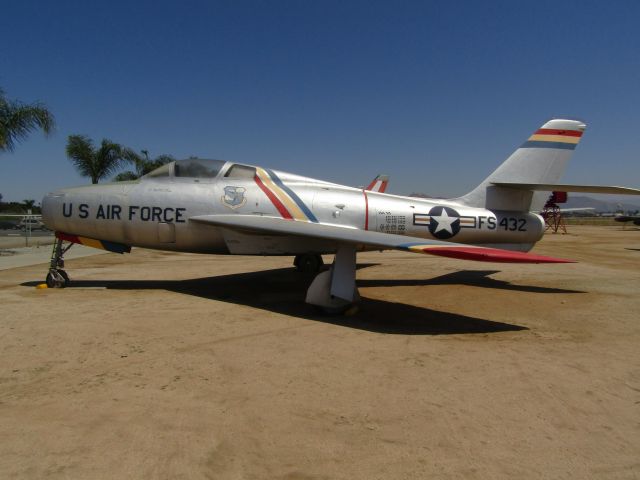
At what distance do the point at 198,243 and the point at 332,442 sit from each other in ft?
19.9

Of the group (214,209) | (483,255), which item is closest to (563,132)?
(483,255)

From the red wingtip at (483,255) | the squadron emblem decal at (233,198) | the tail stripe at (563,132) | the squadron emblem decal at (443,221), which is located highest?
the tail stripe at (563,132)

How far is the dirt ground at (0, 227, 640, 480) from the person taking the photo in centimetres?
259

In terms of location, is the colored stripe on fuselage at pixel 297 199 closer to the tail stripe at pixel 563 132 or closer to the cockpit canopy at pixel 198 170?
the cockpit canopy at pixel 198 170

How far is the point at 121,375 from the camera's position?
3.84 meters

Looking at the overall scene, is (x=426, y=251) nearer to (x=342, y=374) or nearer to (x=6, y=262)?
(x=342, y=374)

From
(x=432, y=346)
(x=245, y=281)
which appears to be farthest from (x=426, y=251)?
(x=245, y=281)

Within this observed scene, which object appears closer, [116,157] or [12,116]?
[12,116]

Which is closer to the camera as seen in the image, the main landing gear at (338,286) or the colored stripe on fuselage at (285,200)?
the main landing gear at (338,286)

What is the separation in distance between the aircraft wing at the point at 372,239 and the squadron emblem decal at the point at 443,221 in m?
2.36

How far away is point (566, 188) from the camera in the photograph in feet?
27.9

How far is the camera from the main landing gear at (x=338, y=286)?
6316 mm

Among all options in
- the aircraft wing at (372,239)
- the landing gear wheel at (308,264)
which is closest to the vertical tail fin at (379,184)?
the landing gear wheel at (308,264)

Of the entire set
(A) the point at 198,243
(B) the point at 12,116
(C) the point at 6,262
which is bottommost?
(C) the point at 6,262
